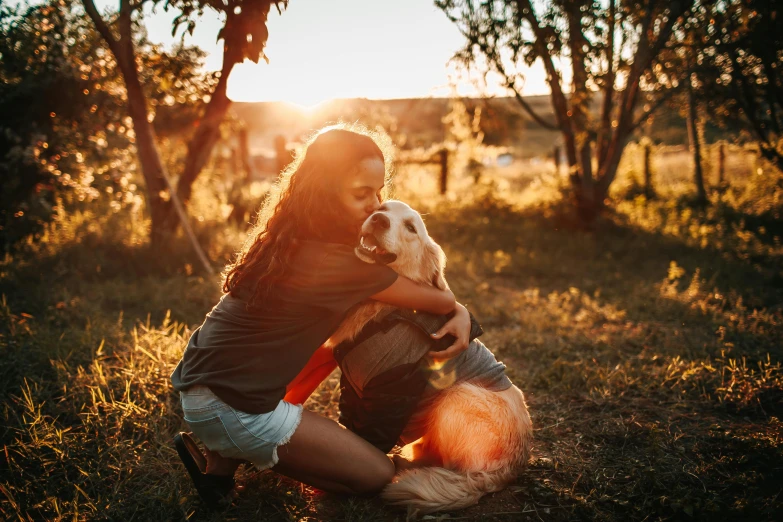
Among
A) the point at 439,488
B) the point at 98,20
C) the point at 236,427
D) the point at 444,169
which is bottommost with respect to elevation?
the point at 439,488

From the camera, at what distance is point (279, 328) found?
2.06m

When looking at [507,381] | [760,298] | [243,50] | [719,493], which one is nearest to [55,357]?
[243,50]

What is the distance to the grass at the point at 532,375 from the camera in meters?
Answer: 2.26

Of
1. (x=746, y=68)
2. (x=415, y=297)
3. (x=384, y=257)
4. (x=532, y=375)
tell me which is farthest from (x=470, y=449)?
(x=746, y=68)

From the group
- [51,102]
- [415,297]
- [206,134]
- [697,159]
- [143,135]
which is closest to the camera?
[415,297]

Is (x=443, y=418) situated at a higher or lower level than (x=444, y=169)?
lower

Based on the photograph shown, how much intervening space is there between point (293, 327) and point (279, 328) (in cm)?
6

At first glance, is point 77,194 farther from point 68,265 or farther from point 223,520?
point 223,520

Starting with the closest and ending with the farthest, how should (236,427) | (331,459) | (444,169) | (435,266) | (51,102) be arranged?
(236,427) < (331,459) < (435,266) < (51,102) < (444,169)

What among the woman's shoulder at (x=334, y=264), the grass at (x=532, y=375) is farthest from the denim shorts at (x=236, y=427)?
the woman's shoulder at (x=334, y=264)

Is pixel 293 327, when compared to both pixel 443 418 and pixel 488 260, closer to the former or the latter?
pixel 443 418

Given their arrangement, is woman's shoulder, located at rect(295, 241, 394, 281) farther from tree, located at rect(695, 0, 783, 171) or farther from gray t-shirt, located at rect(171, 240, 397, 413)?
tree, located at rect(695, 0, 783, 171)

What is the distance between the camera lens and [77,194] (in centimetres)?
657

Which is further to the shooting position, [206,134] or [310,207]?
[206,134]
